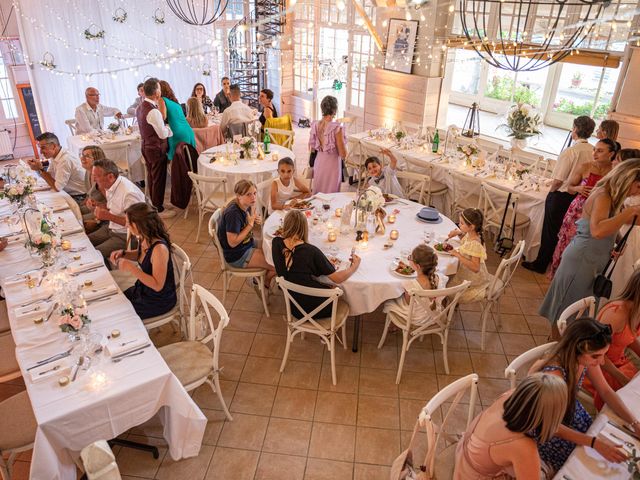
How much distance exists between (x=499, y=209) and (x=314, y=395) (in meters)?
3.02

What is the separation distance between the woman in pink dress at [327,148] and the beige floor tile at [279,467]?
3417 millimetres

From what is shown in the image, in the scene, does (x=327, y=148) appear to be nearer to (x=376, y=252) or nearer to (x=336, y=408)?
(x=376, y=252)

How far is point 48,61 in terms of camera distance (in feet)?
26.9

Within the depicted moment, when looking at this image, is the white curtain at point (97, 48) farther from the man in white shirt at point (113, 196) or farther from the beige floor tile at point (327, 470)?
the beige floor tile at point (327, 470)

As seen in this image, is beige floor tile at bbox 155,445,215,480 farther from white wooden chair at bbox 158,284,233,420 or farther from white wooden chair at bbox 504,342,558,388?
white wooden chair at bbox 504,342,558,388

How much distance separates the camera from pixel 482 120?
37.4 ft

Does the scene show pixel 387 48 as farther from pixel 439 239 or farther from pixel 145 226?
pixel 145 226

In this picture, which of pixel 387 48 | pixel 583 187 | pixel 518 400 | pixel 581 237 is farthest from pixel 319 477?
pixel 387 48

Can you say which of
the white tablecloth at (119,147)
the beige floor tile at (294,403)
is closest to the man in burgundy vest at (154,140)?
the white tablecloth at (119,147)

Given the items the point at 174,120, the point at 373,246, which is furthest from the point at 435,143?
the point at 174,120

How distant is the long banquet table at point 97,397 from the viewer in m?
2.34

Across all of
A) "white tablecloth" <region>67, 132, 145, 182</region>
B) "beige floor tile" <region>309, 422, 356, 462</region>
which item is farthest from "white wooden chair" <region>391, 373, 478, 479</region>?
"white tablecloth" <region>67, 132, 145, 182</region>

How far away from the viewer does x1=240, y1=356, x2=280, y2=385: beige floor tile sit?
3654 millimetres

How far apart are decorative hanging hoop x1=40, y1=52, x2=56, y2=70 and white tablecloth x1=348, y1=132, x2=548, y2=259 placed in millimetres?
5326
